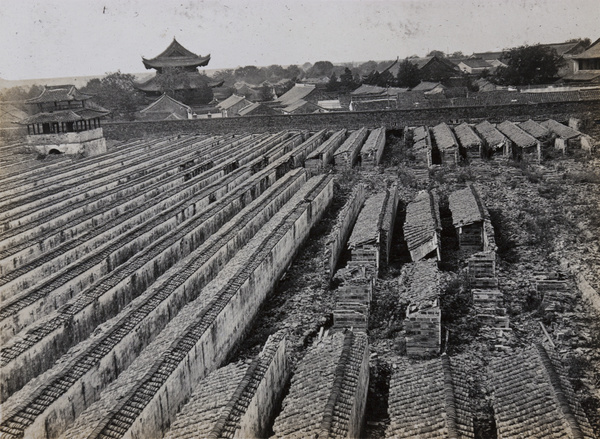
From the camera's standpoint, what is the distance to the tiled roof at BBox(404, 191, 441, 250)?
1119cm

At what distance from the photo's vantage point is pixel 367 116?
2773 cm

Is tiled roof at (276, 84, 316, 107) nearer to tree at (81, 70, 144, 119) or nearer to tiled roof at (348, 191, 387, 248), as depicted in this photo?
tree at (81, 70, 144, 119)

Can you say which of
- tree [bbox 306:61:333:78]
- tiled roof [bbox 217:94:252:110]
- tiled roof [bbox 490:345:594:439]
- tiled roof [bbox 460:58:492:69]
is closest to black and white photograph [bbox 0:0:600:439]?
tiled roof [bbox 490:345:594:439]

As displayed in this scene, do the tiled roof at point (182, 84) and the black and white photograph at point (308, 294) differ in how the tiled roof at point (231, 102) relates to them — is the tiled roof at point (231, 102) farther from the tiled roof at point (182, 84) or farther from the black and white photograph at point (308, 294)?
the black and white photograph at point (308, 294)

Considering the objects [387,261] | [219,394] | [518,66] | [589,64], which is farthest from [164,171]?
[518,66]

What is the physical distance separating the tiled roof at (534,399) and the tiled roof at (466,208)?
5092 millimetres

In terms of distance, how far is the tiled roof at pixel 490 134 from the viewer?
20066 mm

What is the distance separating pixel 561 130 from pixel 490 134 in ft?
8.30

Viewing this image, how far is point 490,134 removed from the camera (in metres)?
21.9

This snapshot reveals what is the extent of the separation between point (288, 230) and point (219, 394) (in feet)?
18.6

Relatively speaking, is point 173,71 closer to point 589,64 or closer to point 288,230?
point 589,64

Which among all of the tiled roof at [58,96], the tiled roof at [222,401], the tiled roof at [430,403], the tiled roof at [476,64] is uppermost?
the tiled roof at [476,64]

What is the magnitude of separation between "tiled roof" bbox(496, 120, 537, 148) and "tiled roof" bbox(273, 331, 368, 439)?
1449 centimetres

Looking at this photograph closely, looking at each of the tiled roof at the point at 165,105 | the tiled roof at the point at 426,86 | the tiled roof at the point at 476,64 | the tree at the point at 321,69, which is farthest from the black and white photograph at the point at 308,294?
the tree at the point at 321,69
